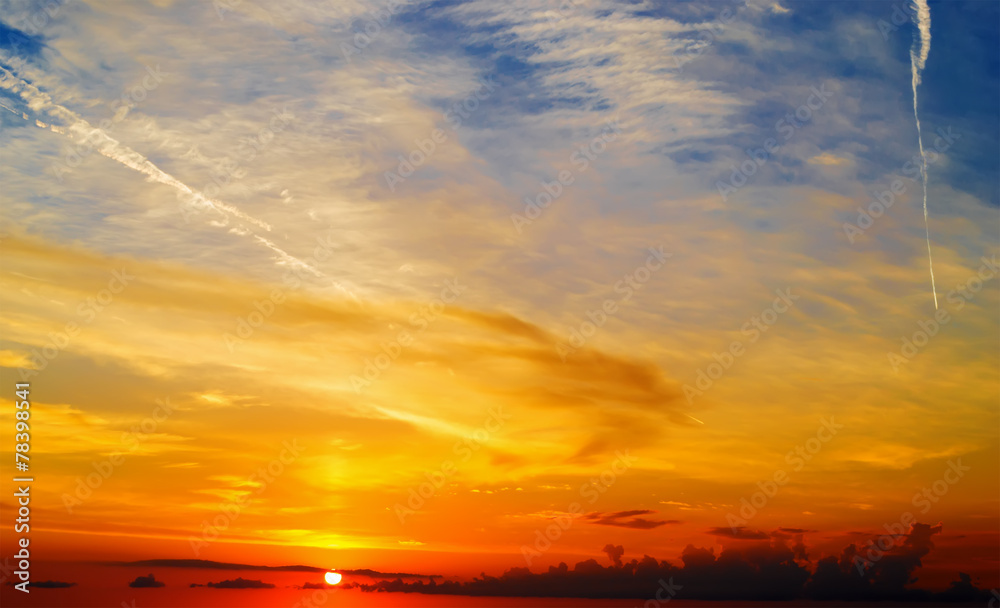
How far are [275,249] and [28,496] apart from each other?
92.7ft

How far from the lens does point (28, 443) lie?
47938 millimetres

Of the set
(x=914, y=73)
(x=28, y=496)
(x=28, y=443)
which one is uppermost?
(x=914, y=73)

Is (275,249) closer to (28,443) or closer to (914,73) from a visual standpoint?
(28,443)

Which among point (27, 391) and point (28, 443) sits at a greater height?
point (27, 391)

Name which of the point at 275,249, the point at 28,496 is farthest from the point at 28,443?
the point at 275,249

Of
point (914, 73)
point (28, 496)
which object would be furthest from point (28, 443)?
point (914, 73)

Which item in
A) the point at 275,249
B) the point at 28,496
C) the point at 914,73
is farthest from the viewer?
the point at 275,249

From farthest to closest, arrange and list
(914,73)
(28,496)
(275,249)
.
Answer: (275,249)
(914,73)
(28,496)

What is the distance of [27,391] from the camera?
4809 cm

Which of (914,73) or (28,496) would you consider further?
(914,73)

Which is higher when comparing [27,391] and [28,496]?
[27,391]

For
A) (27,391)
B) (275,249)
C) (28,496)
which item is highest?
(275,249)

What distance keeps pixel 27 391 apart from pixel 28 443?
167 inches

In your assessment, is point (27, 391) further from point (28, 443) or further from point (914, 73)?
point (914, 73)
